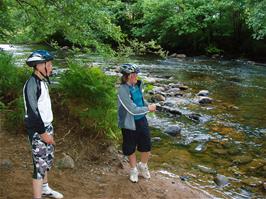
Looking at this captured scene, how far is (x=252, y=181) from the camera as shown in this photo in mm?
6984

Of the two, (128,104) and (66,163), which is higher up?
(128,104)

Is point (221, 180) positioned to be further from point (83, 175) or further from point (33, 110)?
point (33, 110)

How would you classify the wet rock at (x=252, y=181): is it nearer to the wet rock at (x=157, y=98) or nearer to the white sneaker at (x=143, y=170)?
the white sneaker at (x=143, y=170)

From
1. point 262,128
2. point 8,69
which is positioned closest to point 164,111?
point 262,128

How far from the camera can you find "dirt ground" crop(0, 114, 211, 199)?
5203 millimetres

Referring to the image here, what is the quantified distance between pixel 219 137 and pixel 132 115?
4531mm

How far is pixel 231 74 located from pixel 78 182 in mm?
14681

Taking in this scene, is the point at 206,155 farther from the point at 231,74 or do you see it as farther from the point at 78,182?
the point at 231,74

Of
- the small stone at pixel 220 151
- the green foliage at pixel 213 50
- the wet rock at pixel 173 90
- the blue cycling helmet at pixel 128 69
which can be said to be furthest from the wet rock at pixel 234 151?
the green foliage at pixel 213 50

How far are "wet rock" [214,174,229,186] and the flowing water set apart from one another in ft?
0.29

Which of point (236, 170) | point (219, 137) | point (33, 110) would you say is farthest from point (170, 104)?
point (33, 110)

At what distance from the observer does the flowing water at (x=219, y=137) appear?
7.03m

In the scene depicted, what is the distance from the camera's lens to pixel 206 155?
27.0 feet

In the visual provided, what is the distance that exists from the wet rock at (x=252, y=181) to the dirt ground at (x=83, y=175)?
3.97ft
